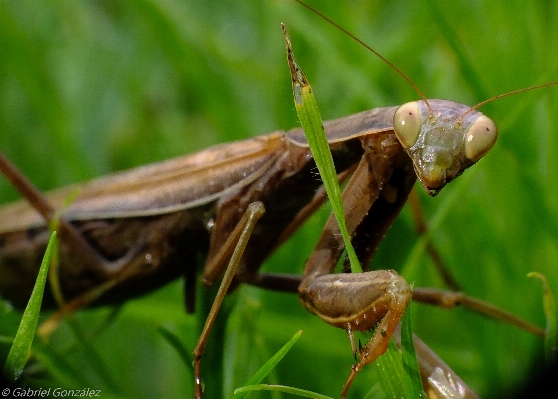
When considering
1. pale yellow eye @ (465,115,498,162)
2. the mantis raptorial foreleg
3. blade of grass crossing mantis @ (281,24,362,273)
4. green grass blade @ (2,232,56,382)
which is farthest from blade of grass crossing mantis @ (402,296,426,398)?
green grass blade @ (2,232,56,382)

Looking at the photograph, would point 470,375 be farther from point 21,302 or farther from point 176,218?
point 21,302

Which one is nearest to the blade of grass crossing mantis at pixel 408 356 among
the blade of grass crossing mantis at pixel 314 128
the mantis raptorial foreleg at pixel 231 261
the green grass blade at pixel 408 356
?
the green grass blade at pixel 408 356

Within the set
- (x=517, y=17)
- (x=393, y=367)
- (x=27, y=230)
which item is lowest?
(x=393, y=367)

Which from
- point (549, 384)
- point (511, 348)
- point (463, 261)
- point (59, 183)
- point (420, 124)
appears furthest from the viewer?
point (59, 183)

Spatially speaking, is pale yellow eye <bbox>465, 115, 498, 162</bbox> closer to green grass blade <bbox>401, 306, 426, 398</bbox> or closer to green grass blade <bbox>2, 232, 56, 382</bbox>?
green grass blade <bbox>401, 306, 426, 398</bbox>

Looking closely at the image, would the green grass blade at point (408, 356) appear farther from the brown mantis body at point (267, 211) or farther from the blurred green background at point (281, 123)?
the blurred green background at point (281, 123)

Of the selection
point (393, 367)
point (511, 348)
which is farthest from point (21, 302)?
point (511, 348)

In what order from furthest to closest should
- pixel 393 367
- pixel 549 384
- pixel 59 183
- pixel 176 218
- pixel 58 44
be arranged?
pixel 58 44, pixel 59 183, pixel 176 218, pixel 393 367, pixel 549 384
